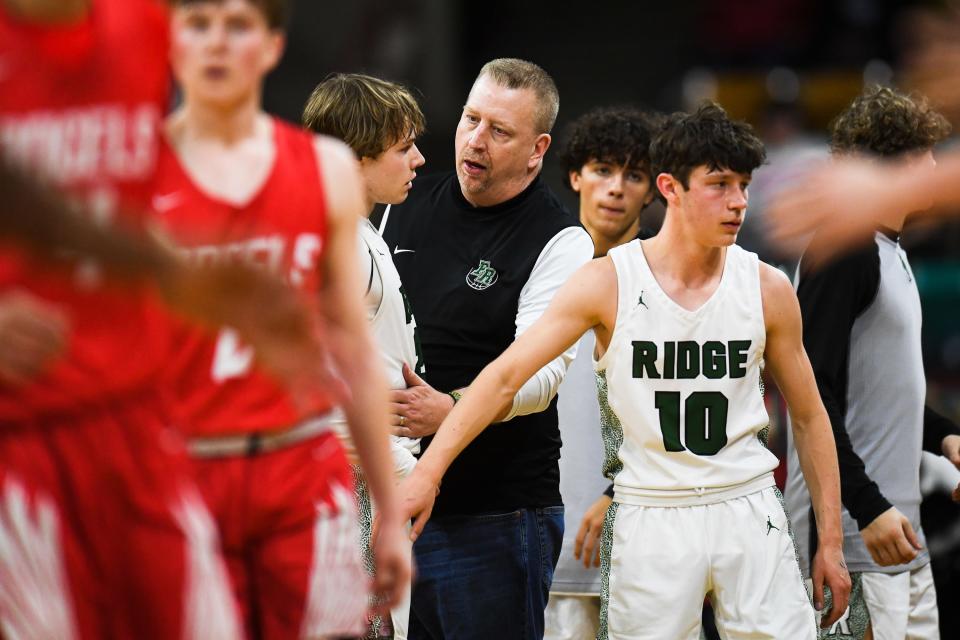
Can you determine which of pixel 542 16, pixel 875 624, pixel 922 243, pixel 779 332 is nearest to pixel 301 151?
pixel 779 332

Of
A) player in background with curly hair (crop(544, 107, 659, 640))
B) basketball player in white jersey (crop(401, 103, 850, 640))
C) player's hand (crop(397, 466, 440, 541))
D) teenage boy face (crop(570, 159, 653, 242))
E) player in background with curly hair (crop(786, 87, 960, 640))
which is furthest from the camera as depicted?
teenage boy face (crop(570, 159, 653, 242))

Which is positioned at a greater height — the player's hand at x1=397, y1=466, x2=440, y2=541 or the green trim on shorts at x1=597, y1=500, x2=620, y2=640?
the player's hand at x1=397, y1=466, x2=440, y2=541

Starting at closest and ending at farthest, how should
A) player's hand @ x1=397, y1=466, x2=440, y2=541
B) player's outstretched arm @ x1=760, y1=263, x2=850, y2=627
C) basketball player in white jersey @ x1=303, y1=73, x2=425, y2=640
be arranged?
player's hand @ x1=397, y1=466, x2=440, y2=541 < basketball player in white jersey @ x1=303, y1=73, x2=425, y2=640 < player's outstretched arm @ x1=760, y1=263, x2=850, y2=627

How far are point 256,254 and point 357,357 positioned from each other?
347mm

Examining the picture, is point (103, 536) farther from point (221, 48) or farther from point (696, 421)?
point (696, 421)

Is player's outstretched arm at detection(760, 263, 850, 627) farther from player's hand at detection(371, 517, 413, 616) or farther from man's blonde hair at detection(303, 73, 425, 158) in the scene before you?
player's hand at detection(371, 517, 413, 616)

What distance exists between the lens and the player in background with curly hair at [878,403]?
213 inches

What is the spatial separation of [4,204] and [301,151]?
122 cm

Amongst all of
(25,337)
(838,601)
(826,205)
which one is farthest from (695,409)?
(25,337)

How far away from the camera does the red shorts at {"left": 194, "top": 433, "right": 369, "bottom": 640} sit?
127 inches

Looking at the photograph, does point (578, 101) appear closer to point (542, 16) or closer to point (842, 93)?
point (542, 16)

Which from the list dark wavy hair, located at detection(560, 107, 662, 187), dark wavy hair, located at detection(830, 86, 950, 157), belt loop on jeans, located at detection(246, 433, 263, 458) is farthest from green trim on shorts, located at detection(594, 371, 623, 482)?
belt loop on jeans, located at detection(246, 433, 263, 458)

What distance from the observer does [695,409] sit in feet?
15.9

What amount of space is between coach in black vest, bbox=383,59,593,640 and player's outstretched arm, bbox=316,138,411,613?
1962 millimetres
